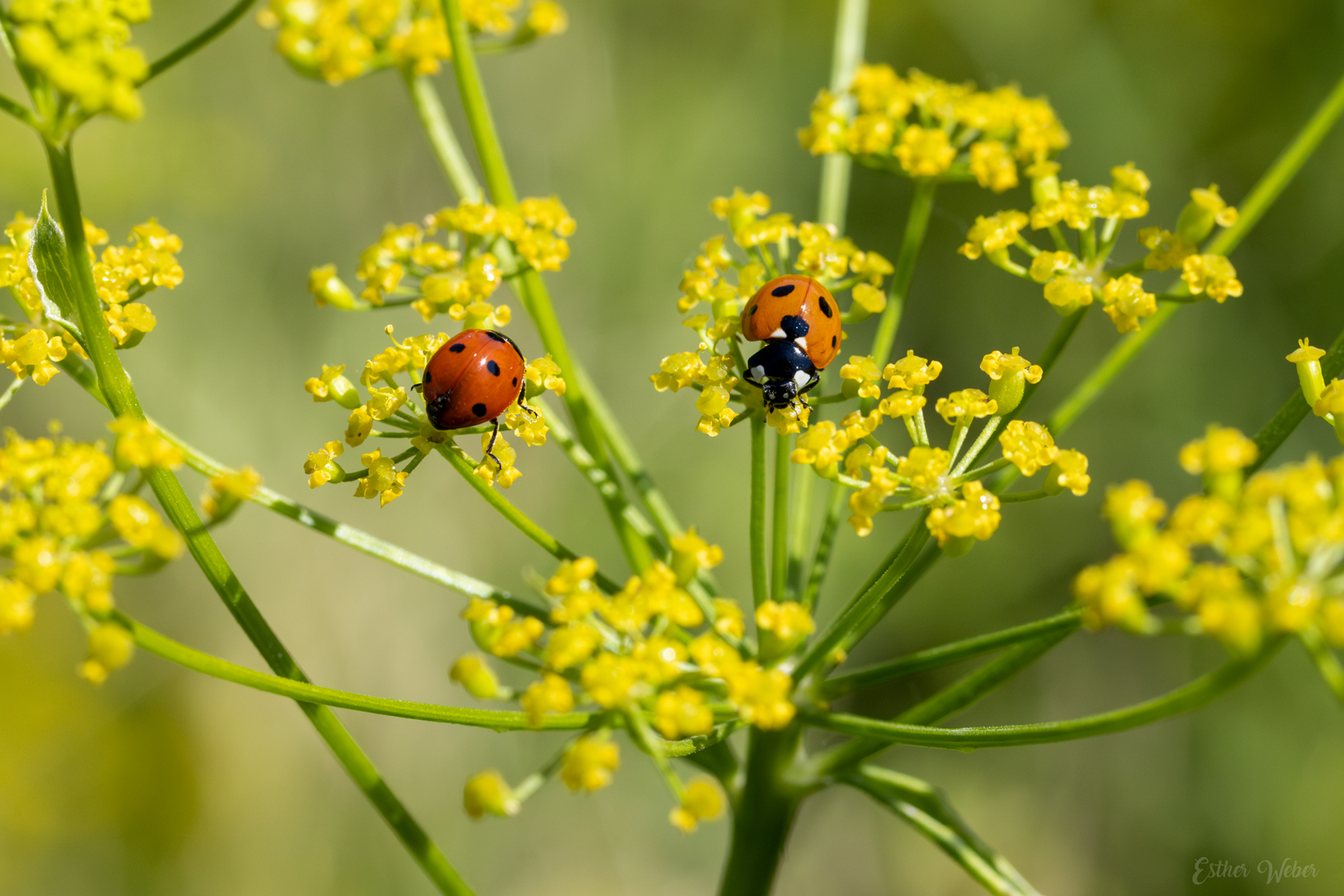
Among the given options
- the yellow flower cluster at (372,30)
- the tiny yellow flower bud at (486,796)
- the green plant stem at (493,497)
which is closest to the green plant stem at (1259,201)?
the green plant stem at (493,497)

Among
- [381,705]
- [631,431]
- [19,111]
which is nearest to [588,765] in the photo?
[381,705]

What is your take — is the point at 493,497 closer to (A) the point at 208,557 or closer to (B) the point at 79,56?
(A) the point at 208,557

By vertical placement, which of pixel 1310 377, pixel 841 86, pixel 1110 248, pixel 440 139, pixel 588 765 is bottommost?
pixel 588 765

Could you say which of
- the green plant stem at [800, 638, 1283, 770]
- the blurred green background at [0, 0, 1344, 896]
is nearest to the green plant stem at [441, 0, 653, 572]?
the green plant stem at [800, 638, 1283, 770]

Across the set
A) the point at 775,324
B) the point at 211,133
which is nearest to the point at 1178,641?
the point at 775,324

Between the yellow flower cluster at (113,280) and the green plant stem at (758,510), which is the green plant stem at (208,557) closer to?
the yellow flower cluster at (113,280)

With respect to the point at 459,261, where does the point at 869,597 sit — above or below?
below

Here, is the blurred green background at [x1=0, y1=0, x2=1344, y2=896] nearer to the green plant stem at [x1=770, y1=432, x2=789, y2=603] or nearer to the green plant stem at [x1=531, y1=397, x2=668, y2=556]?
the green plant stem at [x1=531, y1=397, x2=668, y2=556]
